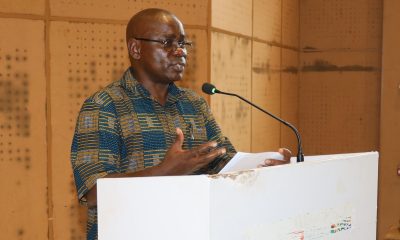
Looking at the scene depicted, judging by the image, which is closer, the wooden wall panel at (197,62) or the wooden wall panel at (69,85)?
the wooden wall panel at (69,85)

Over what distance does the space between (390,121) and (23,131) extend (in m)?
3.06

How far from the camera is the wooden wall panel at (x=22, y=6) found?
264cm

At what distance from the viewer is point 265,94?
4191 millimetres

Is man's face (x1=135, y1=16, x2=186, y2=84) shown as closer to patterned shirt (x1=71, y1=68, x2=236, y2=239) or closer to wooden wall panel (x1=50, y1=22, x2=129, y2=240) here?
patterned shirt (x1=71, y1=68, x2=236, y2=239)

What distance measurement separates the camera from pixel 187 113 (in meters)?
1.74

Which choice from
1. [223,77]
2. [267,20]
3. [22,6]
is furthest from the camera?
[267,20]

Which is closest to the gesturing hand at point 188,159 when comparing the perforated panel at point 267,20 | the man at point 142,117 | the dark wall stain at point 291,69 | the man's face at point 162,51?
the man at point 142,117

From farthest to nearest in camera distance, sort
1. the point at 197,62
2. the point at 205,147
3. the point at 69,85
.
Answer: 1. the point at 197,62
2. the point at 69,85
3. the point at 205,147

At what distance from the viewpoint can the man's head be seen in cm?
166

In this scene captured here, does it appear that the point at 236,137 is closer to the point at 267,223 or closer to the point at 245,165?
the point at 245,165

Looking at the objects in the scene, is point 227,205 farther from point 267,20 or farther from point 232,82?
point 267,20

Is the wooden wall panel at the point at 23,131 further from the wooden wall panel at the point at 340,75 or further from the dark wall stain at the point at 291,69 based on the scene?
the wooden wall panel at the point at 340,75

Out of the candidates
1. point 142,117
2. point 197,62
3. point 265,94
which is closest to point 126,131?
point 142,117

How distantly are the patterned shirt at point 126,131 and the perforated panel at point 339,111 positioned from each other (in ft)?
10.3
